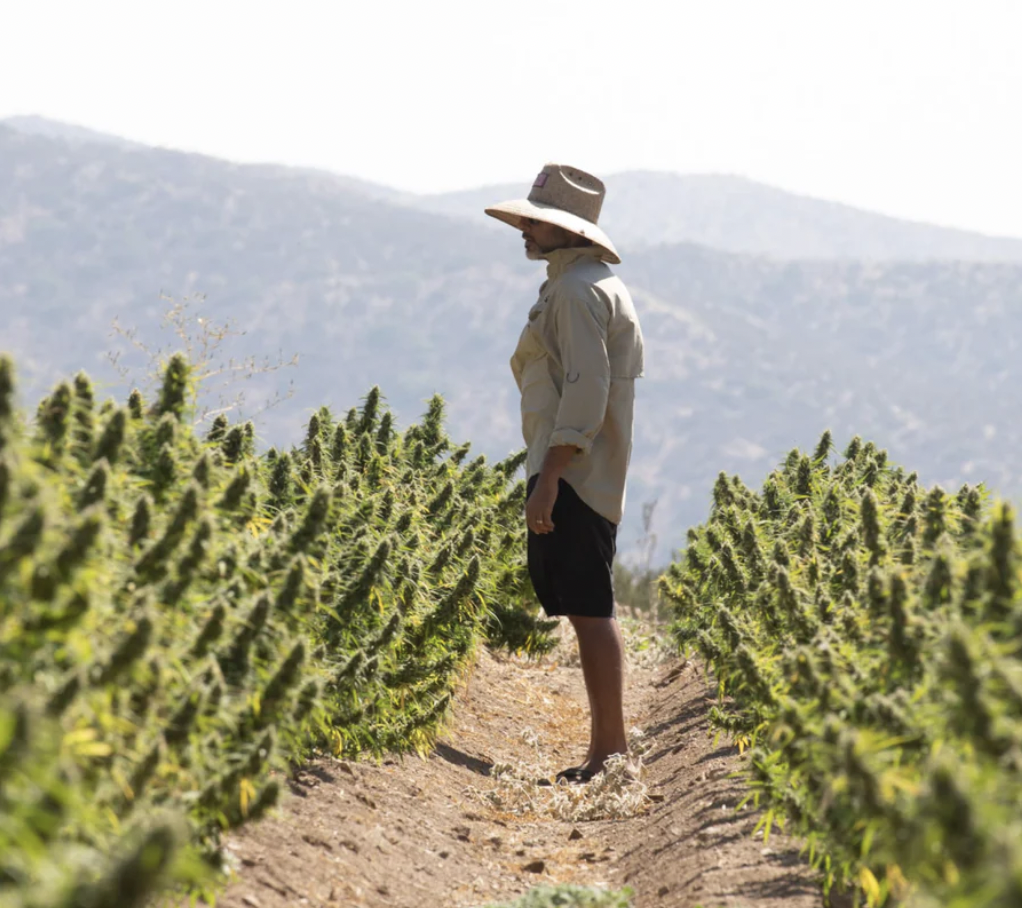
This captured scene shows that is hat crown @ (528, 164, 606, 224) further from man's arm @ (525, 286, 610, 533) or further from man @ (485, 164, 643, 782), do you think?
man's arm @ (525, 286, 610, 533)

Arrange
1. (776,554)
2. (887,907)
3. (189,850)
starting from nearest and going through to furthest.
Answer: (189,850) → (887,907) → (776,554)

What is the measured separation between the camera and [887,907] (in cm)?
331

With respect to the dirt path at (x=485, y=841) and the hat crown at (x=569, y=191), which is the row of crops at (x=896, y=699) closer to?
the dirt path at (x=485, y=841)

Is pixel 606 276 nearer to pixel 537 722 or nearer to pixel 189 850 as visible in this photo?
pixel 537 722

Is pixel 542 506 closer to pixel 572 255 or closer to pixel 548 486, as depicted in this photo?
pixel 548 486

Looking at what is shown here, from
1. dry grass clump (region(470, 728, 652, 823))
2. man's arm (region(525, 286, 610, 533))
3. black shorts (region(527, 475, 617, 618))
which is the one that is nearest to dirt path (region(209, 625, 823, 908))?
dry grass clump (region(470, 728, 652, 823))

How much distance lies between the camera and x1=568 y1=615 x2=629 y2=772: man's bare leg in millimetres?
6074

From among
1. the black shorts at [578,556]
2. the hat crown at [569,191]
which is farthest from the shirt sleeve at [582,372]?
the hat crown at [569,191]

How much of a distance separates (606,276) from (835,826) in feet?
11.4

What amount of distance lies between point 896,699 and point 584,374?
3025mm

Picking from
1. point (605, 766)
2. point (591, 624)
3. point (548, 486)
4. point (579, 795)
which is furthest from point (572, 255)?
point (579, 795)

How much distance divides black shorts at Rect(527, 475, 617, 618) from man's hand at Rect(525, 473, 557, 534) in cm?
8

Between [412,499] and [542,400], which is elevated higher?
[542,400]

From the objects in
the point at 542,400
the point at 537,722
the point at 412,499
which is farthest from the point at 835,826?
the point at 537,722
